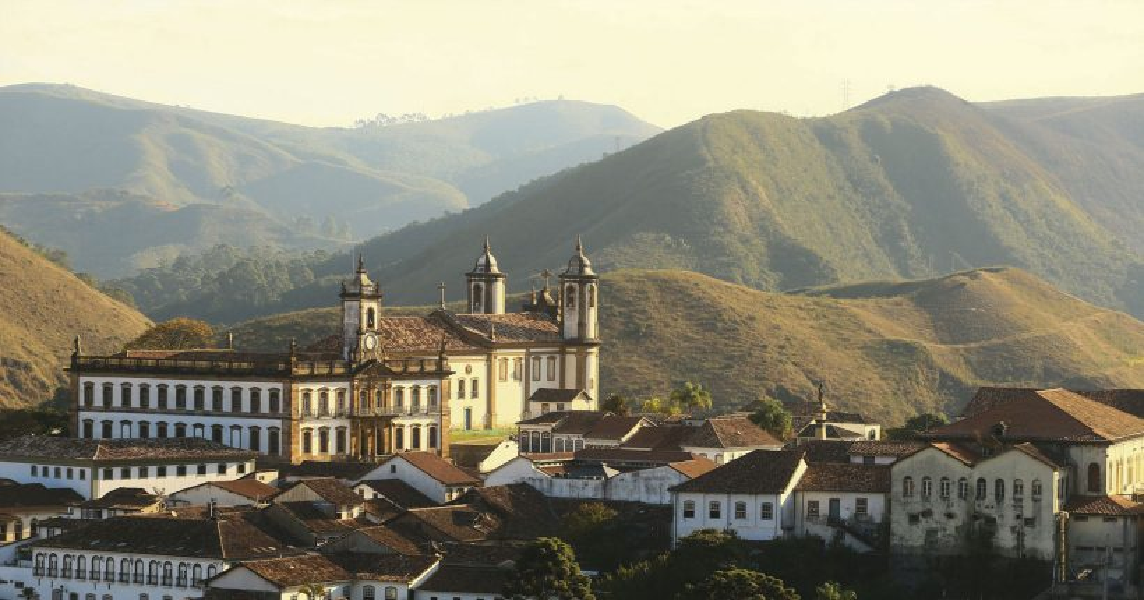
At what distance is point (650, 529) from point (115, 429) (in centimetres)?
3377

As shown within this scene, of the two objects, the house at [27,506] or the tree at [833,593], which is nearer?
the tree at [833,593]

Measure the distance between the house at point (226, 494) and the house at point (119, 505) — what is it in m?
1.20

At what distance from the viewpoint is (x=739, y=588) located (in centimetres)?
6988

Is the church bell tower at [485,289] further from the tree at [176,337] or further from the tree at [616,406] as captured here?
the tree at [176,337]

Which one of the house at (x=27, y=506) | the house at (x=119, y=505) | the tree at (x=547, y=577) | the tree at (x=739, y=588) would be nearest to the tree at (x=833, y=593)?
the tree at (x=739, y=588)

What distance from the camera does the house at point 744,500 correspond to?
270ft

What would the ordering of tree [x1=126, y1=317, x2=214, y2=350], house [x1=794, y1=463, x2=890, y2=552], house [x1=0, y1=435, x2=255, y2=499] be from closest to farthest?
house [x1=794, y1=463, x2=890, y2=552] < house [x1=0, y1=435, x2=255, y2=499] < tree [x1=126, y1=317, x2=214, y2=350]

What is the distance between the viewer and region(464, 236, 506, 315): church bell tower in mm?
133750

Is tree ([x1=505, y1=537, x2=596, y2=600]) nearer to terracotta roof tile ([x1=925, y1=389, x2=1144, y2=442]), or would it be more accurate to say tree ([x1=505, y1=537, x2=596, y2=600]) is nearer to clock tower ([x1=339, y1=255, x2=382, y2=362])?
terracotta roof tile ([x1=925, y1=389, x2=1144, y2=442])

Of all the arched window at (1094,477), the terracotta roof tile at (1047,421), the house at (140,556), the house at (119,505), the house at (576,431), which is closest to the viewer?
the arched window at (1094,477)

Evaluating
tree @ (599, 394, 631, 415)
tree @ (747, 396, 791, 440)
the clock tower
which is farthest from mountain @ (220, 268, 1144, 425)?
the clock tower

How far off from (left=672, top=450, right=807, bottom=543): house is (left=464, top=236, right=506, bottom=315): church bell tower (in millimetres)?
49745

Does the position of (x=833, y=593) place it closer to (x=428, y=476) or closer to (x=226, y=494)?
(x=428, y=476)

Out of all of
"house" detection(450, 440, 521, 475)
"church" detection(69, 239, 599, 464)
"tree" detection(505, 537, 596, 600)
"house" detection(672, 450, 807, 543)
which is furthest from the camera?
"church" detection(69, 239, 599, 464)
